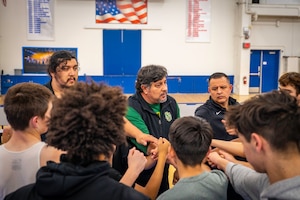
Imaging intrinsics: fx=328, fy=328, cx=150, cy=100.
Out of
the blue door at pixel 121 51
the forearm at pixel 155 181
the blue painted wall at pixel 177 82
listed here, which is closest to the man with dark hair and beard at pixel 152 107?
the forearm at pixel 155 181

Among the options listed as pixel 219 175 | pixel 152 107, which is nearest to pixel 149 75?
pixel 152 107

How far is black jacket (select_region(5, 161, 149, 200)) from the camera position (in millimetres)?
1090

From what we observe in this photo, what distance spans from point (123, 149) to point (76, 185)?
3.69 feet

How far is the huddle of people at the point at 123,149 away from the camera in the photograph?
114cm

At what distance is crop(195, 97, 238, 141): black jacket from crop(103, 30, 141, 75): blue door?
31.6 feet

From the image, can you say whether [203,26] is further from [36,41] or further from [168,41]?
[36,41]

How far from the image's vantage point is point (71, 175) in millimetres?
1109

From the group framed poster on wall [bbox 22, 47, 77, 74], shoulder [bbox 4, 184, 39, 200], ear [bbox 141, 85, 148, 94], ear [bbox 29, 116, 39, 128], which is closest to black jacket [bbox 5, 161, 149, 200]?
shoulder [bbox 4, 184, 39, 200]

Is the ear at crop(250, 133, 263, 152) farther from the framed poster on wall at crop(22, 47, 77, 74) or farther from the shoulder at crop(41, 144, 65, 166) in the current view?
the framed poster on wall at crop(22, 47, 77, 74)

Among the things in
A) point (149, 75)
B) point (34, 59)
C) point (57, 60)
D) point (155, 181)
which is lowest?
point (155, 181)

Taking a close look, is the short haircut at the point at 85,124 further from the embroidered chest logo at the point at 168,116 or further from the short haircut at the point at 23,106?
the embroidered chest logo at the point at 168,116

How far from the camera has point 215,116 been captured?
7.89 feet

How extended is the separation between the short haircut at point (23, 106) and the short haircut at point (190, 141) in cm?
64

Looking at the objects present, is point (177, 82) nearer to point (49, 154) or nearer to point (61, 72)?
point (61, 72)
